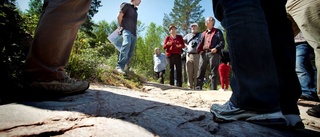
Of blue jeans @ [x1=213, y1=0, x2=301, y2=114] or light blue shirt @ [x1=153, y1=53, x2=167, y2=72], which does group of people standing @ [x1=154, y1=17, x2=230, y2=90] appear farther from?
blue jeans @ [x1=213, y1=0, x2=301, y2=114]

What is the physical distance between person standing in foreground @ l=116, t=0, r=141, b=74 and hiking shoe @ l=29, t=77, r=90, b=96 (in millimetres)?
2505

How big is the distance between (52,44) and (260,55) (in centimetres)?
142

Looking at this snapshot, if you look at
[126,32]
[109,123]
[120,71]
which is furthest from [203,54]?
[109,123]

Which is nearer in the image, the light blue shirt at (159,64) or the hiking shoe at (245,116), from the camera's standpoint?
the hiking shoe at (245,116)

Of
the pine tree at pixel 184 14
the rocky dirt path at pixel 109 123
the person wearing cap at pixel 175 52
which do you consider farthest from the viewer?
the pine tree at pixel 184 14

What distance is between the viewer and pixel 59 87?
1470mm

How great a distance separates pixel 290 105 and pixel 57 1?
170cm

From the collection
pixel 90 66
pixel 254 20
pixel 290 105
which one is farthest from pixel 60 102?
pixel 90 66

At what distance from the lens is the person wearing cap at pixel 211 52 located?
15.4 feet

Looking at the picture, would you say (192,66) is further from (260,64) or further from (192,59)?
(260,64)

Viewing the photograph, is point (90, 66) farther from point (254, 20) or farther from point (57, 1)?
point (254, 20)

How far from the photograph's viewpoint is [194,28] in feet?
19.5

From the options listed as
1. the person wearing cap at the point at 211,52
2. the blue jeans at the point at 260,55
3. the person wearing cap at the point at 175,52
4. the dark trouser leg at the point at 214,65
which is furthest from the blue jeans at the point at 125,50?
the blue jeans at the point at 260,55

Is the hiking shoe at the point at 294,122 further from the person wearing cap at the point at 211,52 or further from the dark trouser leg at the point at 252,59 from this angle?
the person wearing cap at the point at 211,52
